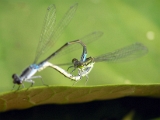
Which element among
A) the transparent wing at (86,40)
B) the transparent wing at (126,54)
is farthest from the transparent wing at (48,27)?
the transparent wing at (126,54)

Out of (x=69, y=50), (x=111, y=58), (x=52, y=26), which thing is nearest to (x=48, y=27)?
(x=52, y=26)

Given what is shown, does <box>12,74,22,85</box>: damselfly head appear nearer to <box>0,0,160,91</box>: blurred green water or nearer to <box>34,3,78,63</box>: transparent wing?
<box>0,0,160,91</box>: blurred green water

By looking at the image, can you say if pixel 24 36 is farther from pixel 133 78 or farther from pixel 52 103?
pixel 133 78

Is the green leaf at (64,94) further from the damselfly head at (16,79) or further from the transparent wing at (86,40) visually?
the transparent wing at (86,40)

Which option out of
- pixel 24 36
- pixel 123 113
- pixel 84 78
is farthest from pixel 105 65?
pixel 24 36

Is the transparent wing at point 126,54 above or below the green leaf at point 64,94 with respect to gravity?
above

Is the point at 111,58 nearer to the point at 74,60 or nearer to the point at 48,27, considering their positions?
the point at 74,60
